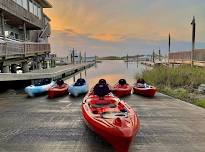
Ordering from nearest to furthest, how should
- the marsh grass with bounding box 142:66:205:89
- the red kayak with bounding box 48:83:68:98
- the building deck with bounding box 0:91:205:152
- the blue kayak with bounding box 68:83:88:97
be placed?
1. the building deck with bounding box 0:91:205:152
2. the red kayak with bounding box 48:83:68:98
3. the blue kayak with bounding box 68:83:88:97
4. the marsh grass with bounding box 142:66:205:89

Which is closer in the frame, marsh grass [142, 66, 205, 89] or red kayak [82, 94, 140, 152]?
red kayak [82, 94, 140, 152]

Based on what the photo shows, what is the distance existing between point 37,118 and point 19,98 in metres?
7.13

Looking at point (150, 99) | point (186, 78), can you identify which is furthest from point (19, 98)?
point (186, 78)

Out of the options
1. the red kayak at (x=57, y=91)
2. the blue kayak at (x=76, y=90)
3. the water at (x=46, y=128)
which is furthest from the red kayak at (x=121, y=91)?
the red kayak at (x=57, y=91)

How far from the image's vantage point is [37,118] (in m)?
14.7

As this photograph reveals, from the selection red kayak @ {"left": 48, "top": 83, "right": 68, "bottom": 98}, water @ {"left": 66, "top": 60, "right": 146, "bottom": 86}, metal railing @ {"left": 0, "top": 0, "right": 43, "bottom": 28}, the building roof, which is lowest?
water @ {"left": 66, "top": 60, "right": 146, "bottom": 86}

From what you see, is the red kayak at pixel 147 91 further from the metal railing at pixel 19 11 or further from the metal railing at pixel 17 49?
the metal railing at pixel 19 11

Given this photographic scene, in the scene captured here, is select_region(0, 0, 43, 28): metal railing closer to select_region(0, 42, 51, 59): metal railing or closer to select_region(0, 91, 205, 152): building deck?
select_region(0, 42, 51, 59): metal railing

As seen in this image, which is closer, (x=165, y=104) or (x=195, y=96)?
(x=165, y=104)

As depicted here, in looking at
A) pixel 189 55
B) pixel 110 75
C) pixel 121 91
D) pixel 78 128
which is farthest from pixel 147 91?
pixel 110 75

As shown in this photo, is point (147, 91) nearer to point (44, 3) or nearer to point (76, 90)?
point (76, 90)

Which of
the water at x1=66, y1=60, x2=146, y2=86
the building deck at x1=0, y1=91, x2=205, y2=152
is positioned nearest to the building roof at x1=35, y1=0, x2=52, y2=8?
the water at x1=66, y1=60, x2=146, y2=86

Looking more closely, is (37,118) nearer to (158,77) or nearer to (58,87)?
(58,87)

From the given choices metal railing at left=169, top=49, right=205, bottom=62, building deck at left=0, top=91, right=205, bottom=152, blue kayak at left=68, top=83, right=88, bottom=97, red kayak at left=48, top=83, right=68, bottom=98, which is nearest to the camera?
building deck at left=0, top=91, right=205, bottom=152
